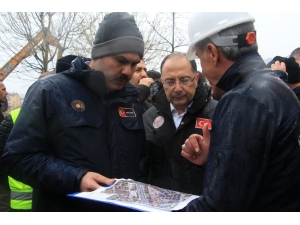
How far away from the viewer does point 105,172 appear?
6.82 ft

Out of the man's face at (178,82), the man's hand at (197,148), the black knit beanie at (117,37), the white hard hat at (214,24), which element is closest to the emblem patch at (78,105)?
the black knit beanie at (117,37)

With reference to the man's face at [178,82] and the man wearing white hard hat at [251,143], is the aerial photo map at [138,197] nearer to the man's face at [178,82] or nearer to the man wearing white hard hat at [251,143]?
the man wearing white hard hat at [251,143]

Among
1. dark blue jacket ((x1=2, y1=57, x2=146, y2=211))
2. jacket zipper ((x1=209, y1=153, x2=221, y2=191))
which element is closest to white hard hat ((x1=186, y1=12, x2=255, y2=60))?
jacket zipper ((x1=209, y1=153, x2=221, y2=191))

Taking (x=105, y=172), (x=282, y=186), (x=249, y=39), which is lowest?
(x=105, y=172)

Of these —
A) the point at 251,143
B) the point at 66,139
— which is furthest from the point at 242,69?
the point at 66,139

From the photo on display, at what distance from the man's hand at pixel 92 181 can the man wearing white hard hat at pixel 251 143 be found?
53 centimetres

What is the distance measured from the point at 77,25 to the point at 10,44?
104 inches

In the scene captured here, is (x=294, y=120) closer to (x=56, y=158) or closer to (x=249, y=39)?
(x=249, y=39)

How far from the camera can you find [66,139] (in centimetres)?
200

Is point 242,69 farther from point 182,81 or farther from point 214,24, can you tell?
point 182,81

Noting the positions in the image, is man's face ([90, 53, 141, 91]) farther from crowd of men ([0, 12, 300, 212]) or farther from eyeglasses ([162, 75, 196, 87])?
eyeglasses ([162, 75, 196, 87])

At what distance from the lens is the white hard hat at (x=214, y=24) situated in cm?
163

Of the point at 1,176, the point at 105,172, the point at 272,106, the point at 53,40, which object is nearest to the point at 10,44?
the point at 53,40

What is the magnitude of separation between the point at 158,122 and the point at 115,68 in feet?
2.84
